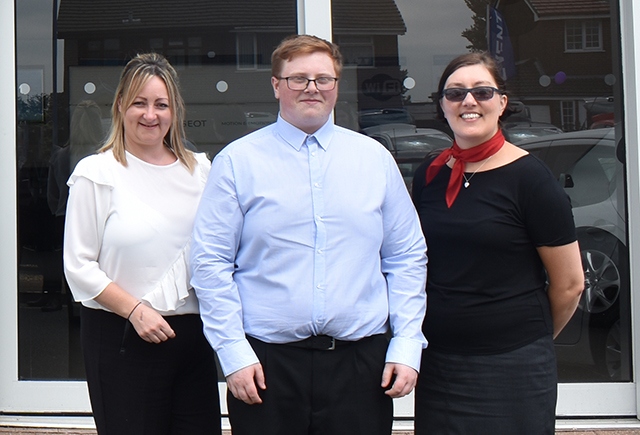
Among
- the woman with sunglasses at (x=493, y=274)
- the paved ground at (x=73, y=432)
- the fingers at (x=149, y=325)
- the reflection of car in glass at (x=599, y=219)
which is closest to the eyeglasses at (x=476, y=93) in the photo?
the woman with sunglasses at (x=493, y=274)

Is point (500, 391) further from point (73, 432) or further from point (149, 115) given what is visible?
point (73, 432)

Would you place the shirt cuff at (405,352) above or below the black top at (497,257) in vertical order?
below

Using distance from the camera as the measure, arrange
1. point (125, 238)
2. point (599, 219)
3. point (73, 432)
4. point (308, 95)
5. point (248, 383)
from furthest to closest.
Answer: point (599, 219), point (73, 432), point (125, 238), point (308, 95), point (248, 383)

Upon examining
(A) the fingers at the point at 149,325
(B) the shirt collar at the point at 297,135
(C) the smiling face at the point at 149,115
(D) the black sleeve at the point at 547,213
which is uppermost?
(C) the smiling face at the point at 149,115

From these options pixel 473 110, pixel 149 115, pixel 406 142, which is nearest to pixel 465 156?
pixel 473 110

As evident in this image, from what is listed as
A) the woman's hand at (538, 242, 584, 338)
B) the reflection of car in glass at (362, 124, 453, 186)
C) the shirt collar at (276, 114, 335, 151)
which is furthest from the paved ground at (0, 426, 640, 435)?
the shirt collar at (276, 114, 335, 151)

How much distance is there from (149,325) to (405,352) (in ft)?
2.51

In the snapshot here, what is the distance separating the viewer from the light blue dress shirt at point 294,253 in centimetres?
224

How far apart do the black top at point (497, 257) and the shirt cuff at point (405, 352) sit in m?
0.14

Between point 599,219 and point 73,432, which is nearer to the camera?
point 73,432

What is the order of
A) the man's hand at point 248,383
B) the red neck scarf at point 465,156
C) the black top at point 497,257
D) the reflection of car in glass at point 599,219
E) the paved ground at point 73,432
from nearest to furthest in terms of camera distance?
the man's hand at point 248,383 → the black top at point 497,257 → the red neck scarf at point 465,156 → the paved ground at point 73,432 → the reflection of car in glass at point 599,219

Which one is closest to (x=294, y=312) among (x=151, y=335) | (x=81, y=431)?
(x=151, y=335)

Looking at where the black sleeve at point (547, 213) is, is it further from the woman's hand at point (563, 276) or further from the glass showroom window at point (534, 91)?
the glass showroom window at point (534, 91)

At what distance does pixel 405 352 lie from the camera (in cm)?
229
